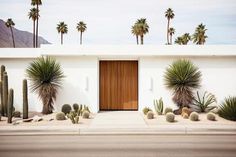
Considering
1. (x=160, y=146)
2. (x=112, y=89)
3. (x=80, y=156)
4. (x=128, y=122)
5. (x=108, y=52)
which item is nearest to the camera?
(x=80, y=156)

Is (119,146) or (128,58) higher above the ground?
(128,58)

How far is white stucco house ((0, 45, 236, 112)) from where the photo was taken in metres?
14.4

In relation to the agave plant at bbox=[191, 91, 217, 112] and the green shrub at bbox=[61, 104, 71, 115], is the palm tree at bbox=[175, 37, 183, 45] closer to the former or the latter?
the agave plant at bbox=[191, 91, 217, 112]

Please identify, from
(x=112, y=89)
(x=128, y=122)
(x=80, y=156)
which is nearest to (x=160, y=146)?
(x=80, y=156)

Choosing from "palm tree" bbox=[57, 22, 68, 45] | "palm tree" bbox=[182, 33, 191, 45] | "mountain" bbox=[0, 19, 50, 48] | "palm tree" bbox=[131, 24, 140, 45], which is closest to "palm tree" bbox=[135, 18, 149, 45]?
"palm tree" bbox=[131, 24, 140, 45]

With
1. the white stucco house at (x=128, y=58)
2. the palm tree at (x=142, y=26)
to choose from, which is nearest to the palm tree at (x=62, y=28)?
the palm tree at (x=142, y=26)

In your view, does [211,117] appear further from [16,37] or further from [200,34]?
[16,37]

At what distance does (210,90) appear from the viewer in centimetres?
1467

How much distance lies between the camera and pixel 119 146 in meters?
7.91

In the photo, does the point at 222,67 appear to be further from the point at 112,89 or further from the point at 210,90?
the point at 112,89

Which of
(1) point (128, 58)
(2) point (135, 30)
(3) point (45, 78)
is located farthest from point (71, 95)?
(2) point (135, 30)

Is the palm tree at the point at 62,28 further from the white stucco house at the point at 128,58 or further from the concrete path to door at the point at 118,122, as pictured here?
the concrete path to door at the point at 118,122

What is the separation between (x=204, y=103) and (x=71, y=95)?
6.95 meters

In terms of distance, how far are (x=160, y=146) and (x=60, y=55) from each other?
27.7ft
